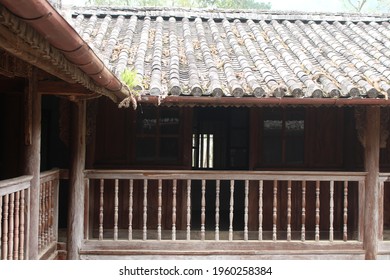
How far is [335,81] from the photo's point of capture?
620 cm

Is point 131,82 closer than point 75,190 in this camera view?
Yes

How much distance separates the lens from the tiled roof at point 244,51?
590cm

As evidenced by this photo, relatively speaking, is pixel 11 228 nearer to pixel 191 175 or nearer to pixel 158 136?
pixel 191 175

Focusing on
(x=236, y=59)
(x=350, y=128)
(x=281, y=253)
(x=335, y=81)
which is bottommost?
(x=281, y=253)

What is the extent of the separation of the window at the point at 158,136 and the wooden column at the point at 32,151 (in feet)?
9.39

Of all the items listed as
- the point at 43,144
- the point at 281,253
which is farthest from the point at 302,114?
the point at 43,144

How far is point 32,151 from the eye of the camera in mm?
4996

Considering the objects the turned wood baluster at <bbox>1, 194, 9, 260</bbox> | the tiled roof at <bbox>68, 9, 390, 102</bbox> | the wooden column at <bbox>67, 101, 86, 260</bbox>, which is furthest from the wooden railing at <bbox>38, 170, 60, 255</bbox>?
the tiled roof at <bbox>68, 9, 390, 102</bbox>

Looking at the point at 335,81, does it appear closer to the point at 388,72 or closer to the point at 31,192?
the point at 388,72

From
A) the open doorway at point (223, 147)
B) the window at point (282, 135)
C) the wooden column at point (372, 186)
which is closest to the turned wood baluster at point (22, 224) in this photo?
the window at point (282, 135)

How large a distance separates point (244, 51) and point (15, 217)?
14.6ft

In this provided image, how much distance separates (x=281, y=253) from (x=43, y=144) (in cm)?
449

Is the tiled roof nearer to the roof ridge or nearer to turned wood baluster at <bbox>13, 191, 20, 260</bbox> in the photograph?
the roof ridge

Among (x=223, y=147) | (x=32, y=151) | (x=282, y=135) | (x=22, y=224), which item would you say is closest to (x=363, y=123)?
(x=282, y=135)
